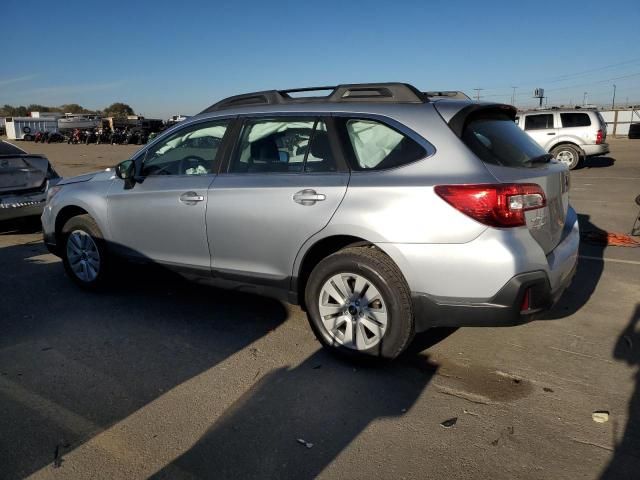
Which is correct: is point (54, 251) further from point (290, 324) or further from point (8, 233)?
point (8, 233)

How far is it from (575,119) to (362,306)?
50.2ft

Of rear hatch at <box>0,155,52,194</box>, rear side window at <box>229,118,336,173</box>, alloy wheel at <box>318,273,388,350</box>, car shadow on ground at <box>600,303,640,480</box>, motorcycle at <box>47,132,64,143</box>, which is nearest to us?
car shadow on ground at <box>600,303,640,480</box>

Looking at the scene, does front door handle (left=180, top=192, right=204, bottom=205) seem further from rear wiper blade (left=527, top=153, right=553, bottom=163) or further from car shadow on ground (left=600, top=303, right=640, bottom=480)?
car shadow on ground (left=600, top=303, right=640, bottom=480)

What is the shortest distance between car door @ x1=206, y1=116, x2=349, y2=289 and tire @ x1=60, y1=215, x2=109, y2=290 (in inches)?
57.4

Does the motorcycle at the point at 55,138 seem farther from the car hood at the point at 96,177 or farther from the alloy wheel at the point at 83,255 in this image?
the alloy wheel at the point at 83,255

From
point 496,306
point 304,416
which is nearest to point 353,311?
point 304,416

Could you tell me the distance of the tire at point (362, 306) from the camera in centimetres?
327

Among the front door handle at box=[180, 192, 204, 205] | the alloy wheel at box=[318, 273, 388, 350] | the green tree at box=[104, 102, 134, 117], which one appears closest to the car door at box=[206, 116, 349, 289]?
the front door handle at box=[180, 192, 204, 205]

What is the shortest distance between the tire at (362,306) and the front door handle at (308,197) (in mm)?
380

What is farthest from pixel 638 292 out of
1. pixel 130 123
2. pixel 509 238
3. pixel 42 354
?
pixel 130 123

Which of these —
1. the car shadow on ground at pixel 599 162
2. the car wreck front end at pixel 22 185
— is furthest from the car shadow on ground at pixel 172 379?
the car shadow on ground at pixel 599 162

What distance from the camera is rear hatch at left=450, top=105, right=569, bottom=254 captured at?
3.12 m

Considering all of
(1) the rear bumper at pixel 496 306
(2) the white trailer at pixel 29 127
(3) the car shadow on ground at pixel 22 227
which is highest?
(2) the white trailer at pixel 29 127

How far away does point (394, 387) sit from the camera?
327cm
